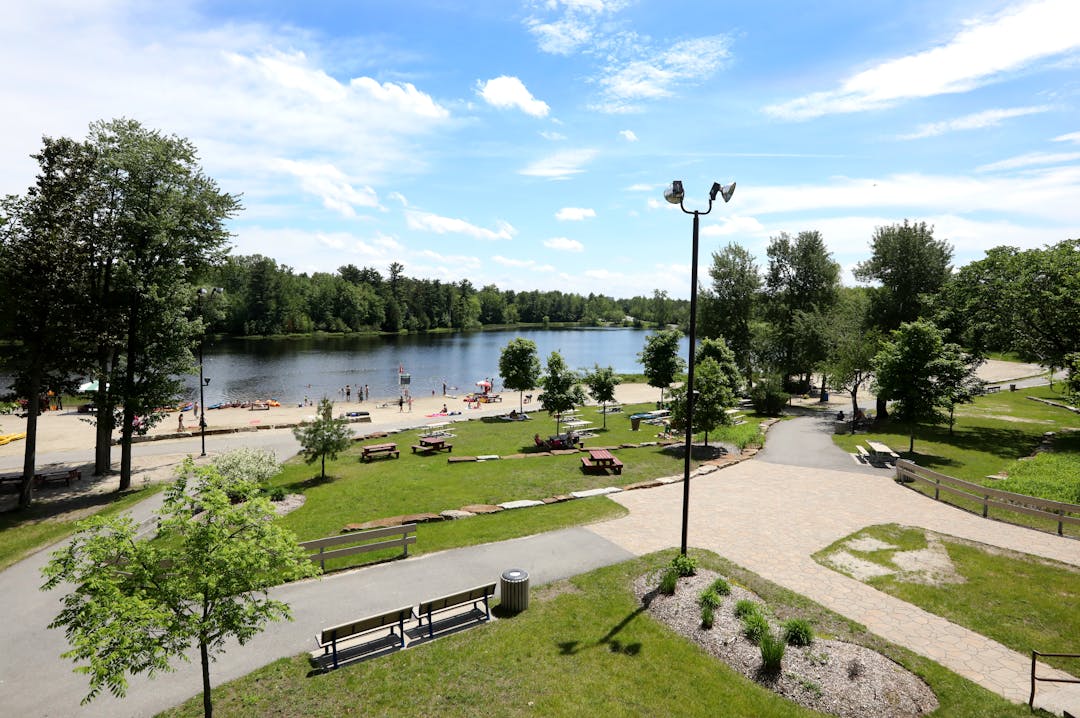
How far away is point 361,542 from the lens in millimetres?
14219

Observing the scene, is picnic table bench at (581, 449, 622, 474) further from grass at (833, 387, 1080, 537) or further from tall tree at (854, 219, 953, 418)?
tall tree at (854, 219, 953, 418)

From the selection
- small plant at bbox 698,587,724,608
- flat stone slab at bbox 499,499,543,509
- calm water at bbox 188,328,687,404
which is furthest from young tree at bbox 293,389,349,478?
calm water at bbox 188,328,687,404

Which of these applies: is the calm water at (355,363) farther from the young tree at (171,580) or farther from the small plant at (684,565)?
the young tree at (171,580)

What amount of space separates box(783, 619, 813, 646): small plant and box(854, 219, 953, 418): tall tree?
112 ft

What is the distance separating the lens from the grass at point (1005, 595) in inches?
404

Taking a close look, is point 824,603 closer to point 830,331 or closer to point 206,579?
point 206,579

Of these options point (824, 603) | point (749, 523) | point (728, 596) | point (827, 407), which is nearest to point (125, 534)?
point (728, 596)

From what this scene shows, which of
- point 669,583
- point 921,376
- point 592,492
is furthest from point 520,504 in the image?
point 921,376

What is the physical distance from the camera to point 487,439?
31.0 m

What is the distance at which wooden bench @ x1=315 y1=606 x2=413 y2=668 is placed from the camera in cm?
936

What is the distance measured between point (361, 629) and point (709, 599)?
7088 mm

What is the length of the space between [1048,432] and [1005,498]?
20.1 meters

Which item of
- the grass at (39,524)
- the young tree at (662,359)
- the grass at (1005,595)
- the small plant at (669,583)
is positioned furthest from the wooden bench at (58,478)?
the young tree at (662,359)

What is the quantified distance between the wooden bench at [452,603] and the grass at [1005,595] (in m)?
9.21
